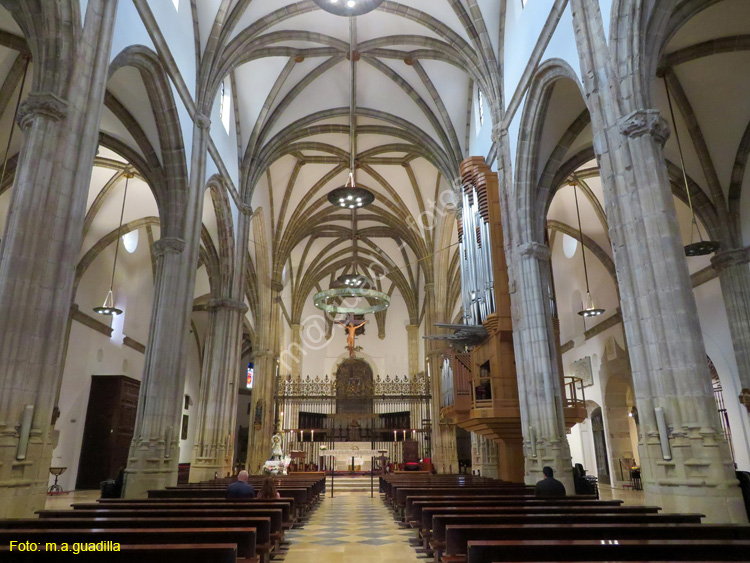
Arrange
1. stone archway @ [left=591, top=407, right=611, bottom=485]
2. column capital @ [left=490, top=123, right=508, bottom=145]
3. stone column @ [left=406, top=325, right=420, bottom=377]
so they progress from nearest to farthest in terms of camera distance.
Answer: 1. column capital @ [left=490, top=123, right=508, bottom=145]
2. stone archway @ [left=591, top=407, right=611, bottom=485]
3. stone column @ [left=406, top=325, right=420, bottom=377]

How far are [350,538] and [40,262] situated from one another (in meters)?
5.64

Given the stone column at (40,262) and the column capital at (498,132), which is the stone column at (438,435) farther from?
the stone column at (40,262)

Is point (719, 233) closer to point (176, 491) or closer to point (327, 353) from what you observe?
point (176, 491)

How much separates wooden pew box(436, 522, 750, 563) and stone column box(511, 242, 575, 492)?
6.49 meters

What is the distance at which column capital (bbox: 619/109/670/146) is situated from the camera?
7109 millimetres

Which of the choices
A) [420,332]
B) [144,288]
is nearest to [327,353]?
[420,332]

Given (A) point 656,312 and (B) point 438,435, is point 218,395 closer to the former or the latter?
(B) point 438,435

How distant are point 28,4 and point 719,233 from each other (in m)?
14.7

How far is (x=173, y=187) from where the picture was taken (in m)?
12.2

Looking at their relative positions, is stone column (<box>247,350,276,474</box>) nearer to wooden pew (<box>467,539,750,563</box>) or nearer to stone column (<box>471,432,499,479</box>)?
stone column (<box>471,432,499,479</box>)

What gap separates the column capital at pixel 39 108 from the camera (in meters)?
6.80

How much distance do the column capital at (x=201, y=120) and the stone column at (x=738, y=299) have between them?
12859mm

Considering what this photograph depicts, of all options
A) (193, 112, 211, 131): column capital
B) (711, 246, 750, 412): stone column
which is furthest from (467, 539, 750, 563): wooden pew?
(193, 112, 211, 131): column capital

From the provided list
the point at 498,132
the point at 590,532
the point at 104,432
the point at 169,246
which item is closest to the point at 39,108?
the point at 169,246
